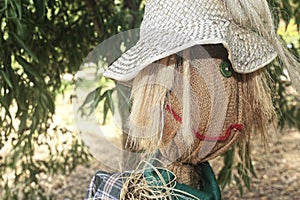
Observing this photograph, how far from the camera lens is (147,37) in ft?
4.23

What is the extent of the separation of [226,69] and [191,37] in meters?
0.11

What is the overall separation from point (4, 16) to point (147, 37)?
592 mm

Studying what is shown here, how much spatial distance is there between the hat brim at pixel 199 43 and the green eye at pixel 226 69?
30 millimetres

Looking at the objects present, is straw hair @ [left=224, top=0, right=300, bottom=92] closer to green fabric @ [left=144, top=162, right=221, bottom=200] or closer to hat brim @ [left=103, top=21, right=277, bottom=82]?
hat brim @ [left=103, top=21, right=277, bottom=82]

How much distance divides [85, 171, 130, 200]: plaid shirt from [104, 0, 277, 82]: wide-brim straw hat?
27cm

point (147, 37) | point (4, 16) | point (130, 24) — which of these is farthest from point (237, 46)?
point (130, 24)

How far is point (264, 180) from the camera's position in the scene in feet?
12.3

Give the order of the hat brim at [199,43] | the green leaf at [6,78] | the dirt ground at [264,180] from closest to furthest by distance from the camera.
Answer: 1. the hat brim at [199,43]
2. the green leaf at [6,78]
3. the dirt ground at [264,180]

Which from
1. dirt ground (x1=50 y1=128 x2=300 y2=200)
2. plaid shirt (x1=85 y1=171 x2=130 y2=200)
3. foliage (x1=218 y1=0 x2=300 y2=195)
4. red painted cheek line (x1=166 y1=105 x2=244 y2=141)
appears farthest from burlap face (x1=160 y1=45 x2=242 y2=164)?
dirt ground (x1=50 y1=128 x2=300 y2=200)

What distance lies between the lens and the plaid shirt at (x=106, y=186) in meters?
1.41

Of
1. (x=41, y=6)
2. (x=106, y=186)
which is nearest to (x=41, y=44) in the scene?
(x=41, y=6)

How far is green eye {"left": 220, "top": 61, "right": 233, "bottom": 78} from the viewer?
127 centimetres

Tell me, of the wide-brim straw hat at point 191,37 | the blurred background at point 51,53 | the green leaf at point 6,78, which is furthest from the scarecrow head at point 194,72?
the green leaf at point 6,78

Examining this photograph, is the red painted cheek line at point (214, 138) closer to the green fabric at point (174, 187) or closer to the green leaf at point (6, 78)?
the green fabric at point (174, 187)
